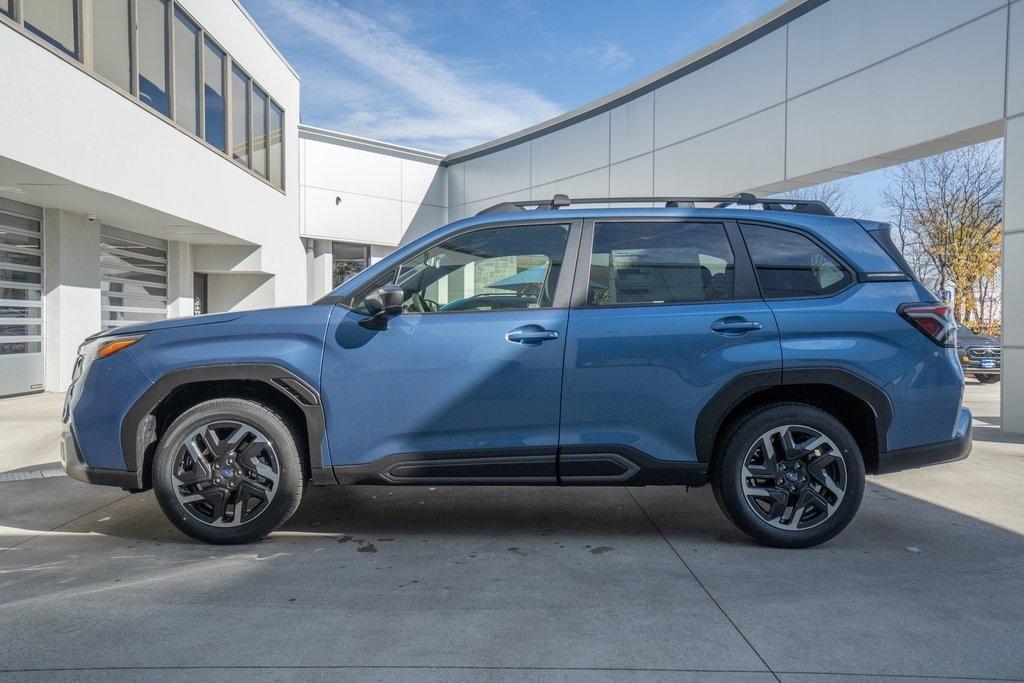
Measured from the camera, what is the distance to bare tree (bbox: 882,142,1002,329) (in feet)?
75.1

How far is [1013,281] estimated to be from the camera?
776 centimetres

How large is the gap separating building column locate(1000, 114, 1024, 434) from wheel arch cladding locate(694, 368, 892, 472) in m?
5.18

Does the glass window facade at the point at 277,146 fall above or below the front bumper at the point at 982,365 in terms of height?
above

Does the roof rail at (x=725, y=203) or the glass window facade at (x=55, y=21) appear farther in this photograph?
the glass window facade at (x=55, y=21)

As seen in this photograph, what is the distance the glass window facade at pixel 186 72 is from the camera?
12387 mm

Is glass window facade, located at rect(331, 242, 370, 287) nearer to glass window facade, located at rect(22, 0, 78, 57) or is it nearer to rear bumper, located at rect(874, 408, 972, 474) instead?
glass window facade, located at rect(22, 0, 78, 57)

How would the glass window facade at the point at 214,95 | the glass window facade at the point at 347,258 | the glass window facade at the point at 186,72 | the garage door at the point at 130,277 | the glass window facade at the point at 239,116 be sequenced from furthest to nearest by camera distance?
the glass window facade at the point at 347,258 < the glass window facade at the point at 239,116 < the glass window facade at the point at 214,95 < the garage door at the point at 130,277 < the glass window facade at the point at 186,72

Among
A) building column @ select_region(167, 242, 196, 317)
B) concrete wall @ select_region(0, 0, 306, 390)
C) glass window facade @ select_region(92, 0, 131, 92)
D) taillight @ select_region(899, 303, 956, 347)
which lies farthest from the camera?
building column @ select_region(167, 242, 196, 317)

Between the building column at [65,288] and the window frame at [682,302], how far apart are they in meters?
10.1

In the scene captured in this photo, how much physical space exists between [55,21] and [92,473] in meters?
8.00

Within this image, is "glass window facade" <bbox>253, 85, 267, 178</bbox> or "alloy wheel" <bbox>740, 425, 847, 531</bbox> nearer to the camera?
"alloy wheel" <bbox>740, 425, 847, 531</bbox>

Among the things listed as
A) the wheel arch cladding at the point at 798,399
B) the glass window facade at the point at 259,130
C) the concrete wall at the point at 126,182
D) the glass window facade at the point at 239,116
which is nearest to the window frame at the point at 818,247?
the wheel arch cladding at the point at 798,399

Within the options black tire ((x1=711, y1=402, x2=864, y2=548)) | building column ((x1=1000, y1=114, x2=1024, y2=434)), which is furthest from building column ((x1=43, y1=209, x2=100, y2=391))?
building column ((x1=1000, y1=114, x2=1024, y2=434))

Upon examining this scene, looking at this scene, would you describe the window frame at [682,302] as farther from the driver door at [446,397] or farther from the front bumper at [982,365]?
the front bumper at [982,365]
